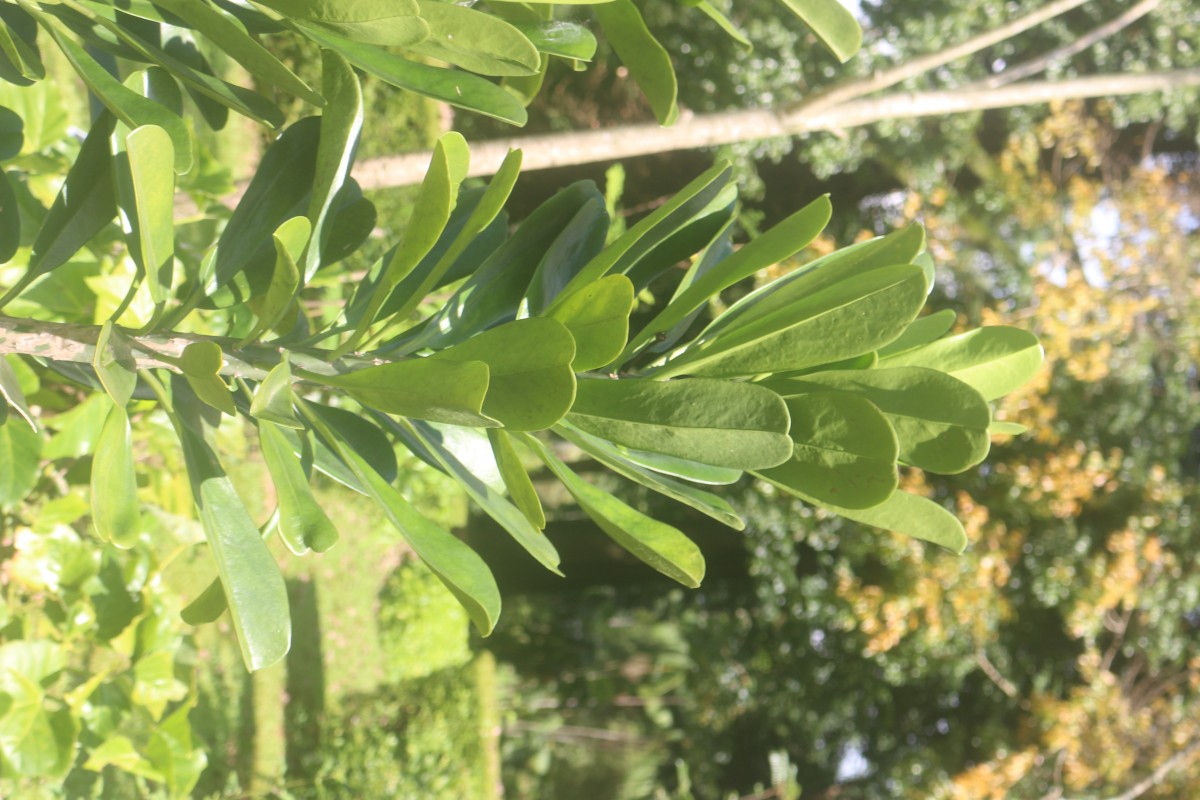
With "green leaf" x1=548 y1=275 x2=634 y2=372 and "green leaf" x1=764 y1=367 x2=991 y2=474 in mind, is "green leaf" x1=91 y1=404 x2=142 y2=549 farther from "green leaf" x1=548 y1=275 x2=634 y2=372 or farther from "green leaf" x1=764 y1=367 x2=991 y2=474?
"green leaf" x1=764 y1=367 x2=991 y2=474

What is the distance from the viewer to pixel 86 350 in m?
0.80

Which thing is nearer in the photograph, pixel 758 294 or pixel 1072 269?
pixel 758 294

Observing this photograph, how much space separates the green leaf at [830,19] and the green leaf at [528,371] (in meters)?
0.40

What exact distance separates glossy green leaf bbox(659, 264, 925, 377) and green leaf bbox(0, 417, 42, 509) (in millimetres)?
1137

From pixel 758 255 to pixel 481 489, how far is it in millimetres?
337

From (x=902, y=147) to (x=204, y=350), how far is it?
6.21m

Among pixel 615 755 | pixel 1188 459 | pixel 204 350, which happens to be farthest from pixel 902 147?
pixel 204 350

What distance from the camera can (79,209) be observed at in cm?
93

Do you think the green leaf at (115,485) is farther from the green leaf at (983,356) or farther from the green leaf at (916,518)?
the green leaf at (983,356)

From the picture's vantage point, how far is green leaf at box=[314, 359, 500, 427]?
626mm

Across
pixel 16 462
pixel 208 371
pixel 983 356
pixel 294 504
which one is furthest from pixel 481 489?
pixel 16 462

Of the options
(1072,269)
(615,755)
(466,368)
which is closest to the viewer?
(466,368)

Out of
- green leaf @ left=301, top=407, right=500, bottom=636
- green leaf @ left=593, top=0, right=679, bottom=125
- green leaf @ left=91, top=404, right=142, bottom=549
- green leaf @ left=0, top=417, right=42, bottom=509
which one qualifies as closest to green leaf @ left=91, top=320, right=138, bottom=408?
green leaf @ left=91, top=404, right=142, bottom=549

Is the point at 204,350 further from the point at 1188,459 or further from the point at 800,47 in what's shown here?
the point at 1188,459
